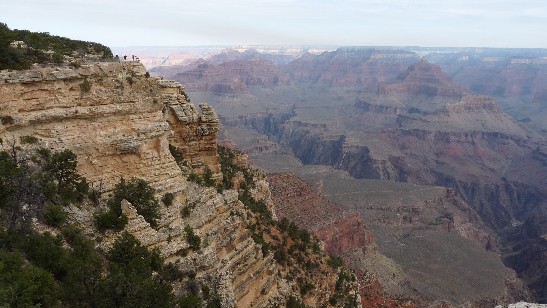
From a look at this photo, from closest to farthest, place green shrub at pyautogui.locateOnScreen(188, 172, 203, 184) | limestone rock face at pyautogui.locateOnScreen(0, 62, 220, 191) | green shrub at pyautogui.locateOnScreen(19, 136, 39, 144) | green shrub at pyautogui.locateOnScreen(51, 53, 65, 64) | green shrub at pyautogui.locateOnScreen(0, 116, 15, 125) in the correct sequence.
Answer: green shrub at pyautogui.locateOnScreen(0, 116, 15, 125) < green shrub at pyautogui.locateOnScreen(19, 136, 39, 144) < limestone rock face at pyautogui.locateOnScreen(0, 62, 220, 191) < green shrub at pyautogui.locateOnScreen(51, 53, 65, 64) < green shrub at pyautogui.locateOnScreen(188, 172, 203, 184)

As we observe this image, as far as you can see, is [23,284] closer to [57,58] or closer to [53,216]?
[53,216]

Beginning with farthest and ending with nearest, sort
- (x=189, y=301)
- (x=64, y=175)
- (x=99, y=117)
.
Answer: (x=99, y=117), (x=64, y=175), (x=189, y=301)

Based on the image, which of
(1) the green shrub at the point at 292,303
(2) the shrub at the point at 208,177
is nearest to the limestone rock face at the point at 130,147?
(2) the shrub at the point at 208,177

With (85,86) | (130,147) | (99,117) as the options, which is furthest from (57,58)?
(130,147)

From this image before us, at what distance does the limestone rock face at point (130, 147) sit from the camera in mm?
15898

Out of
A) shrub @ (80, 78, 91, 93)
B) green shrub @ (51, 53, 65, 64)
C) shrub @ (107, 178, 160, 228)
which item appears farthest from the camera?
green shrub @ (51, 53, 65, 64)

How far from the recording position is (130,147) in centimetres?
1755

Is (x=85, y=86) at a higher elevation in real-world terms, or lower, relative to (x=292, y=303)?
higher

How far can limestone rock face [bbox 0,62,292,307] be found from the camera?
15.9m

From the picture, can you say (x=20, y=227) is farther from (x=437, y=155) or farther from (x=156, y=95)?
(x=437, y=155)

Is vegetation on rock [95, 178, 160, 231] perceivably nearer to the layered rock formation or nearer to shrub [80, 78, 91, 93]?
the layered rock formation

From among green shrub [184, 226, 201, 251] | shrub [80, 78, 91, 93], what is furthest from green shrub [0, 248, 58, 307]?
shrub [80, 78, 91, 93]

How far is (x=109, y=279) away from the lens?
13023 millimetres

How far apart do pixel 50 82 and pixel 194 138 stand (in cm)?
810
